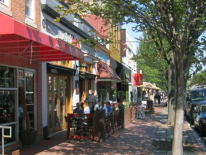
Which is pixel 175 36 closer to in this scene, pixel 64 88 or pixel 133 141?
pixel 133 141

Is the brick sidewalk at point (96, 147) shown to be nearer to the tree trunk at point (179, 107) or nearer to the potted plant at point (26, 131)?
the potted plant at point (26, 131)

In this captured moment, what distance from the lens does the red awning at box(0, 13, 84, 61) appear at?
551cm

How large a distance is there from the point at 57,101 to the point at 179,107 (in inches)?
294

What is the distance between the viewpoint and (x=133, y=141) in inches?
382

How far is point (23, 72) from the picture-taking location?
29.3ft

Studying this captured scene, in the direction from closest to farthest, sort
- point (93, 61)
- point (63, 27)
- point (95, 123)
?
point (95, 123) → point (63, 27) → point (93, 61)

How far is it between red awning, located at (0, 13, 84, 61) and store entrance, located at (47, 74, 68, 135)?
218 centimetres

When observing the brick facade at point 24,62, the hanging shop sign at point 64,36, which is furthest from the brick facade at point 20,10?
the hanging shop sign at point 64,36

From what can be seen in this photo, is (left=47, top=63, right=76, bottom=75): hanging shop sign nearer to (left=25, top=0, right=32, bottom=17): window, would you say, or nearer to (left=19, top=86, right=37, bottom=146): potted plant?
(left=25, top=0, right=32, bottom=17): window

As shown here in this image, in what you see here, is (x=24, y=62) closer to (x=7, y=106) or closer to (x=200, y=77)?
(x=7, y=106)

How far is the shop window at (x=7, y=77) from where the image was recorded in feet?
26.1

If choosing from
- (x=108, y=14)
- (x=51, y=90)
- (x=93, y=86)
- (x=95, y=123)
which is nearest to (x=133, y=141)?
(x=95, y=123)

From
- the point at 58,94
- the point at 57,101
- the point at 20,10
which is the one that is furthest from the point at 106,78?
the point at 20,10

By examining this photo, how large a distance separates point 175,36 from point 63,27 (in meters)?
7.90
